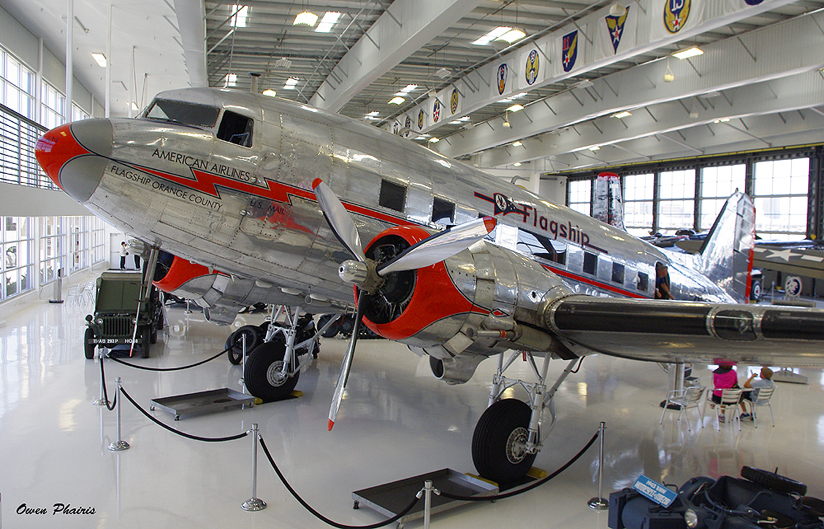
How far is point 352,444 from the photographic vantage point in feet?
23.6

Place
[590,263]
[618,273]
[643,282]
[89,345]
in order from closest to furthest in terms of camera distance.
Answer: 1. [590,263]
2. [618,273]
3. [643,282]
4. [89,345]

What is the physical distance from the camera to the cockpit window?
6.01m

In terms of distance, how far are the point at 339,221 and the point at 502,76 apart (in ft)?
43.8

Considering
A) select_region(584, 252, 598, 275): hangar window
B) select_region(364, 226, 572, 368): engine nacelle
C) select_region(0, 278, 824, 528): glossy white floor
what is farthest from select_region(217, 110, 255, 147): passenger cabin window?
select_region(584, 252, 598, 275): hangar window

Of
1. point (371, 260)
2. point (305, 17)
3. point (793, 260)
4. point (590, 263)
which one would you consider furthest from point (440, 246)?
point (793, 260)

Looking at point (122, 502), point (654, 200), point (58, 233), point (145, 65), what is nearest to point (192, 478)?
point (122, 502)

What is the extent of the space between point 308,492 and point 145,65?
17.1 metres

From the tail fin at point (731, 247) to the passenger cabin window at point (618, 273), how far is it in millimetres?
3847

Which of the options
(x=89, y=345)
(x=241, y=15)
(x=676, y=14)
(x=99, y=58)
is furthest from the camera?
(x=99, y=58)

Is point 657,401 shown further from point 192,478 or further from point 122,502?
point 122,502

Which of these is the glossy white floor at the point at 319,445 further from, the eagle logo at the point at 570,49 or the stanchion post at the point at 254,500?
the eagle logo at the point at 570,49

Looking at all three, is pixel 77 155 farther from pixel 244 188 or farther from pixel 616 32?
pixel 616 32

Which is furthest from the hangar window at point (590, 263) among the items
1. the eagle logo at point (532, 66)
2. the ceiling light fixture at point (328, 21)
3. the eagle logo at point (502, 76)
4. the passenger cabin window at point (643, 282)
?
the eagle logo at point (502, 76)

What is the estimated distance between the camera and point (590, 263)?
8.50m
